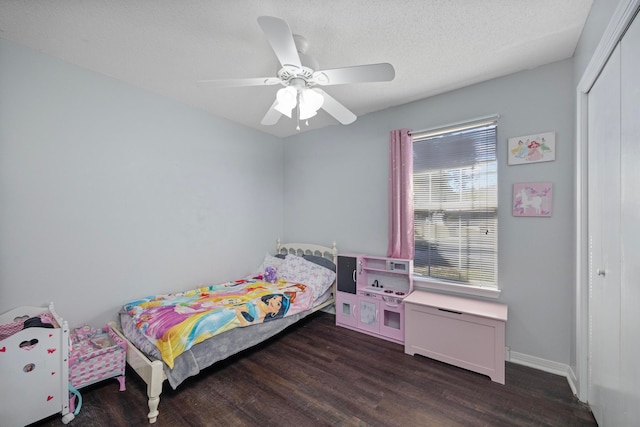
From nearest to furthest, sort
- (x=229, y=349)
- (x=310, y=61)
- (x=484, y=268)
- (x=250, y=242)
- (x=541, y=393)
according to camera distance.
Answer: (x=310, y=61), (x=541, y=393), (x=229, y=349), (x=484, y=268), (x=250, y=242)

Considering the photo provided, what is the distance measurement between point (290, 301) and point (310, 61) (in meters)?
2.30

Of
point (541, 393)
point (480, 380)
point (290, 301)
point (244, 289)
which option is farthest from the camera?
point (244, 289)

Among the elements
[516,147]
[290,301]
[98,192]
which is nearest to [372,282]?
[290,301]

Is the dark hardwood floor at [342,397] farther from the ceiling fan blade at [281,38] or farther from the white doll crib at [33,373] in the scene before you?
the ceiling fan blade at [281,38]

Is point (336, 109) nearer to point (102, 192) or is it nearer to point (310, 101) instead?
point (310, 101)

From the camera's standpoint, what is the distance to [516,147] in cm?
229

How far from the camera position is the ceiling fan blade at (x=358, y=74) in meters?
1.50

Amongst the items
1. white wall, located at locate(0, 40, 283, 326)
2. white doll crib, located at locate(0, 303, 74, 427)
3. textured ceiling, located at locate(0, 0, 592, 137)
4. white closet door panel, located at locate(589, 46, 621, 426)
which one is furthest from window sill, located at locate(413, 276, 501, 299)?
white doll crib, located at locate(0, 303, 74, 427)

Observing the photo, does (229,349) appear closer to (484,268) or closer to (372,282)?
(372,282)

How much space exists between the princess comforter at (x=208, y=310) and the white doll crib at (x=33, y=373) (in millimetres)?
484

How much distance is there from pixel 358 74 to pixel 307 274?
8.13 feet

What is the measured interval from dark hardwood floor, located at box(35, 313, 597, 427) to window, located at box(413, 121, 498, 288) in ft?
2.92

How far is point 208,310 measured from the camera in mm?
2275

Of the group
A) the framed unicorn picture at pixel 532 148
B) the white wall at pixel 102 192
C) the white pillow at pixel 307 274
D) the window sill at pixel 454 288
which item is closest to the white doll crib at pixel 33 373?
the white wall at pixel 102 192
